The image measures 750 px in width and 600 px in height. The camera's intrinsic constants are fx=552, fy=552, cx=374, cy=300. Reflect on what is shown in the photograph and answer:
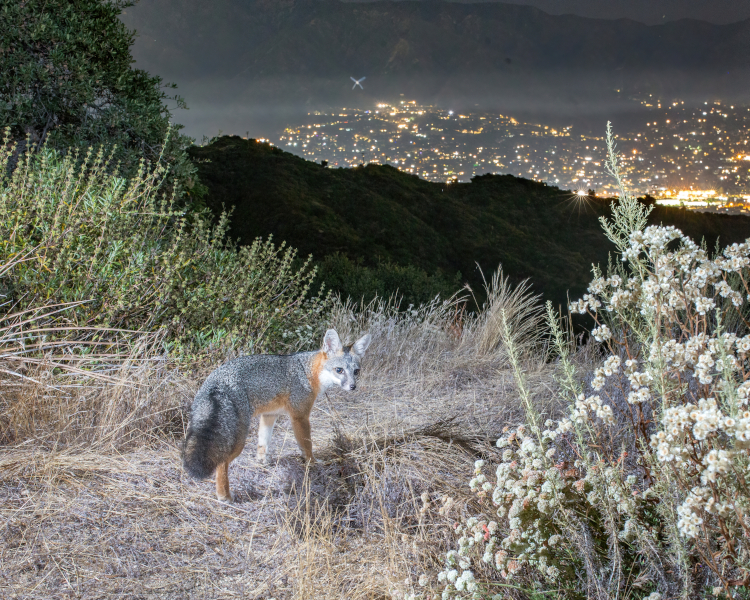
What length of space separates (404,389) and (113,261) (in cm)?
260

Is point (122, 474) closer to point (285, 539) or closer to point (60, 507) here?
point (60, 507)

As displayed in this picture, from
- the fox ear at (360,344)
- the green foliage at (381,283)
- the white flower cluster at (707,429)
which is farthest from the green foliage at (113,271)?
the green foliage at (381,283)

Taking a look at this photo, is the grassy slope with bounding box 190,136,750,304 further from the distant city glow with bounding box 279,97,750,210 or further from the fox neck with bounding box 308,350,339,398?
the fox neck with bounding box 308,350,339,398

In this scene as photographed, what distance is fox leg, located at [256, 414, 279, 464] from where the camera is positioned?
3.18m

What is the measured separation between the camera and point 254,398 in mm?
2848

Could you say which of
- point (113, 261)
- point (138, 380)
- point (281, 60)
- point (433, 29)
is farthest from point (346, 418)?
point (433, 29)

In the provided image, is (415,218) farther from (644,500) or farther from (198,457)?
(644,500)

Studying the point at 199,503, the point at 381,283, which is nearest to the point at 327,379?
the point at 199,503

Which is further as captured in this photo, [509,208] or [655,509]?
[509,208]

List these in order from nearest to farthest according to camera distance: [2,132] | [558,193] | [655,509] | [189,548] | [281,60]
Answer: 1. [655,509]
2. [189,548]
3. [2,132]
4. [558,193]
5. [281,60]

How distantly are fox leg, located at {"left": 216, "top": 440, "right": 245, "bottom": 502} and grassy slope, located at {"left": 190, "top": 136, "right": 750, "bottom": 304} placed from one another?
13.3 meters

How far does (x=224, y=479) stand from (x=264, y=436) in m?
0.57

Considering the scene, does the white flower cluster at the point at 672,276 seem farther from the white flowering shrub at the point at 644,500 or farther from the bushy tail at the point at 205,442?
the bushy tail at the point at 205,442

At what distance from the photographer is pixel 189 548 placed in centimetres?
241
